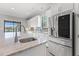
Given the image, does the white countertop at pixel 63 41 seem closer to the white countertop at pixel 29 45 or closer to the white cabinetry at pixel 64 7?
the white countertop at pixel 29 45

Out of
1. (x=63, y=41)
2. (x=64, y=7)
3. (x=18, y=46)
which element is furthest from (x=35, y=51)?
(x=64, y=7)

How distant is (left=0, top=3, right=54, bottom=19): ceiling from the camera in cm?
109

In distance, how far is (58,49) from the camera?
1.19 metres

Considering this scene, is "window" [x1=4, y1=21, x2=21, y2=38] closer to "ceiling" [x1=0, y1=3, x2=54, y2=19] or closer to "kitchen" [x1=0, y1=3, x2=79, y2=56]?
"kitchen" [x1=0, y1=3, x2=79, y2=56]

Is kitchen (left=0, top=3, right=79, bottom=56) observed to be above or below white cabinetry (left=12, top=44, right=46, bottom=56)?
above

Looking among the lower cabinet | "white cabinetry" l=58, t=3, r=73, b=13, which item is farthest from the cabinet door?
"white cabinetry" l=58, t=3, r=73, b=13

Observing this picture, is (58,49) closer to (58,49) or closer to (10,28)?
(58,49)

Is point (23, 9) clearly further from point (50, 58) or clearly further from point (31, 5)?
point (50, 58)

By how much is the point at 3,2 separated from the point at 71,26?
0.91 meters

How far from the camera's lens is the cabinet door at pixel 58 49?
113cm

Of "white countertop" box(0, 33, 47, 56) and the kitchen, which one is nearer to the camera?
"white countertop" box(0, 33, 47, 56)

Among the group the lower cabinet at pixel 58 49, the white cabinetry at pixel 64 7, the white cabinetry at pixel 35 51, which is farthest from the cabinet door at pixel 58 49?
the white cabinetry at pixel 64 7

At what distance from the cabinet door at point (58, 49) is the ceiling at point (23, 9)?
1.60 feet

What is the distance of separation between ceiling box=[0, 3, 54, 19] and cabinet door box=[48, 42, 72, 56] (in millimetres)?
489
